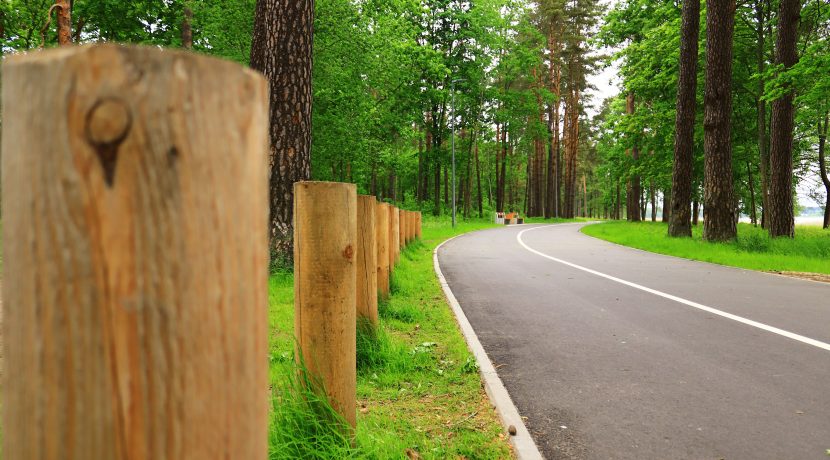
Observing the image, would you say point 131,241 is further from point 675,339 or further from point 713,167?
point 713,167

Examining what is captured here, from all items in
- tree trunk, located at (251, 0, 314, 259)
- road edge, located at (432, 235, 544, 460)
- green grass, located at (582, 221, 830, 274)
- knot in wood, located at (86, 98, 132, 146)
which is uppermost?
tree trunk, located at (251, 0, 314, 259)

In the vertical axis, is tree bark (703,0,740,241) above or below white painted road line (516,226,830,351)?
above

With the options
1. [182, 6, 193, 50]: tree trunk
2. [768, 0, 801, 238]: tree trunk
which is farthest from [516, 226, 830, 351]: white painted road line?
[182, 6, 193, 50]: tree trunk

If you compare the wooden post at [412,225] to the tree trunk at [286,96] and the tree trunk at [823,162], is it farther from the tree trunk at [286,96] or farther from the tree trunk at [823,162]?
the tree trunk at [823,162]

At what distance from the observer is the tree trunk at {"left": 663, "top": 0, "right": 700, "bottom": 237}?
18422 mm

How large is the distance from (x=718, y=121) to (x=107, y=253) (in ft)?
60.9

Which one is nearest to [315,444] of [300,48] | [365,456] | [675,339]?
[365,456]

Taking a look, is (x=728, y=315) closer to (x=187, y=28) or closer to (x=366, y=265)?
(x=366, y=265)

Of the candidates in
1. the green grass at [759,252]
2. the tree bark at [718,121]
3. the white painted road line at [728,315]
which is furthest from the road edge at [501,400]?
the tree bark at [718,121]

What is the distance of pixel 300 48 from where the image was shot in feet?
26.8

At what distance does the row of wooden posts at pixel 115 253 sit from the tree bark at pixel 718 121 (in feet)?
58.0

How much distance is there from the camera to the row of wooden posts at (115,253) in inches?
31.5

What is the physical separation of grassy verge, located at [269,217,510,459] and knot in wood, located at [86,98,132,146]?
205 centimetres

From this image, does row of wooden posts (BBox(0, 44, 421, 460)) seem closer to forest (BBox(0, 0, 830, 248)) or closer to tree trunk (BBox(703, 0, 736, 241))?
forest (BBox(0, 0, 830, 248))
